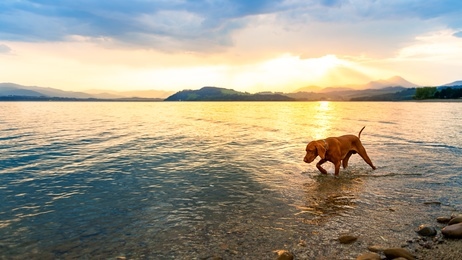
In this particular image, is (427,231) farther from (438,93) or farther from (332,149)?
(438,93)

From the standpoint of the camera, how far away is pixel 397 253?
5812mm

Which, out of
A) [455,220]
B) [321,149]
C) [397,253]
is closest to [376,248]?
[397,253]

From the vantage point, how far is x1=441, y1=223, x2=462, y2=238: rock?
21.5 feet

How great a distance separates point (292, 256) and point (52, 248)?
520 cm

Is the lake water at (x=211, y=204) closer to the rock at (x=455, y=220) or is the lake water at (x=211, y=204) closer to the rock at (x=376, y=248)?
the rock at (x=376, y=248)

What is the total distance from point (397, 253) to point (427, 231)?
1675 mm

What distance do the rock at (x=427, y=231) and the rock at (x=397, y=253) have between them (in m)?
1.37

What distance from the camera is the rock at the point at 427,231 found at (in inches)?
270

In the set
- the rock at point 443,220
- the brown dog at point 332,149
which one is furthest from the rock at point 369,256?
the brown dog at point 332,149

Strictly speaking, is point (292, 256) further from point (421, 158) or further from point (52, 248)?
point (421, 158)

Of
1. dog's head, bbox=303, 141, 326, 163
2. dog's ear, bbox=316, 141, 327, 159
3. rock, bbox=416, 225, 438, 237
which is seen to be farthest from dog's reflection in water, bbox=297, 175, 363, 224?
rock, bbox=416, 225, 438, 237

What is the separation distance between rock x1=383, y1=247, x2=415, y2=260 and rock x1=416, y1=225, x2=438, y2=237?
4.49ft

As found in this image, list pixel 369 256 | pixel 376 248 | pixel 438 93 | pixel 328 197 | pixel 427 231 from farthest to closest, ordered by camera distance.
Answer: pixel 438 93 → pixel 328 197 → pixel 427 231 → pixel 376 248 → pixel 369 256

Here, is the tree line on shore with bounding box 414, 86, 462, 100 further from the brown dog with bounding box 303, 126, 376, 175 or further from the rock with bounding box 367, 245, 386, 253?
the rock with bounding box 367, 245, 386, 253
